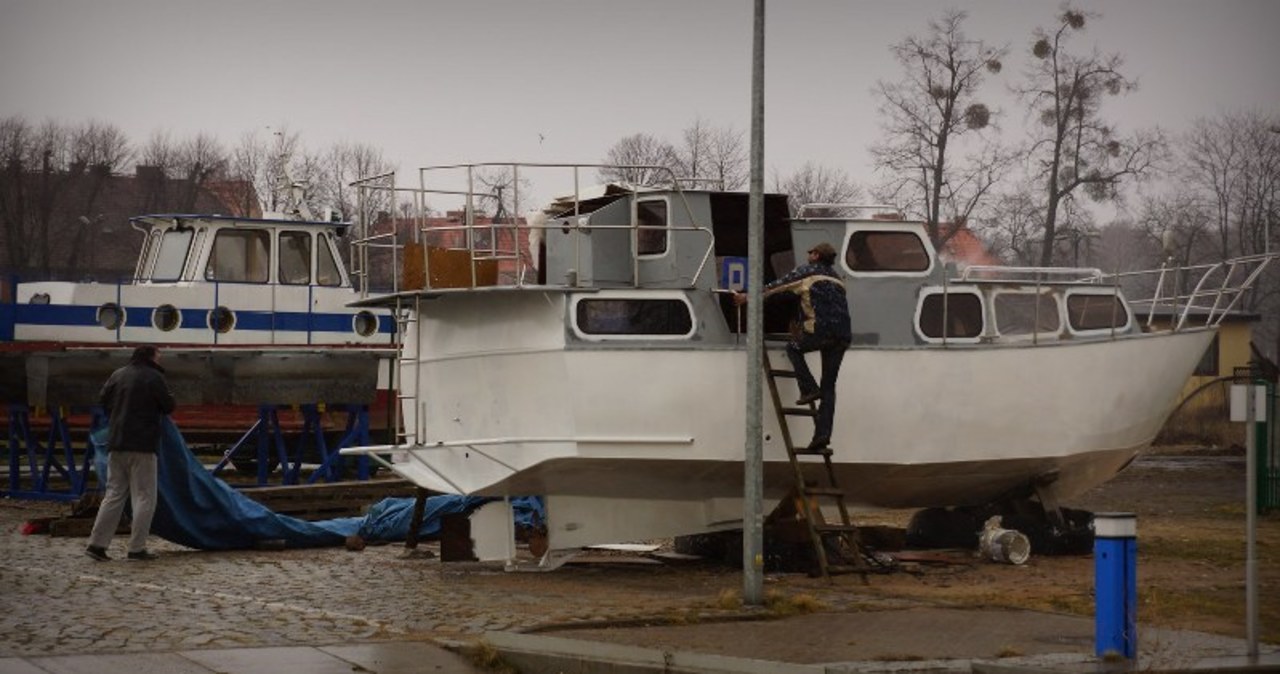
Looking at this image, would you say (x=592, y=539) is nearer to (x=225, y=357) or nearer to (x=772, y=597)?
(x=772, y=597)

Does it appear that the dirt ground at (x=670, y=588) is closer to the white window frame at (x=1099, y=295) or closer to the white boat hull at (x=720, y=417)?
the white boat hull at (x=720, y=417)

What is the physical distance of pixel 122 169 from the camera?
58.6 metres

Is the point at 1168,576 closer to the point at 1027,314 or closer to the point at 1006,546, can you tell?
the point at 1006,546

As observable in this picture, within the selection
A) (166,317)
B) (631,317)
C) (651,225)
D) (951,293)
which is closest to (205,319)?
(166,317)

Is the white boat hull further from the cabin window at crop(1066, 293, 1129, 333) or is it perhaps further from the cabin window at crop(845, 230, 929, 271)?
the cabin window at crop(845, 230, 929, 271)

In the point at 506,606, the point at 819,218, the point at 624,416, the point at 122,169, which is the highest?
the point at 122,169

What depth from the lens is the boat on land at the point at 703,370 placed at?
17.1 meters

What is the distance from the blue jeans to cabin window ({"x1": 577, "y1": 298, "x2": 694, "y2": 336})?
109 cm

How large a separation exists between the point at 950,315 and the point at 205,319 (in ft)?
49.9

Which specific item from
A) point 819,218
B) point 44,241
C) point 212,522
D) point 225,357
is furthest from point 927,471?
point 44,241

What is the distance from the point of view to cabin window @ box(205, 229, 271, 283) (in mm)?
30203

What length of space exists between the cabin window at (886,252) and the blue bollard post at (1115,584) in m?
7.15

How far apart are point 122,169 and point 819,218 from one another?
44098 millimetres

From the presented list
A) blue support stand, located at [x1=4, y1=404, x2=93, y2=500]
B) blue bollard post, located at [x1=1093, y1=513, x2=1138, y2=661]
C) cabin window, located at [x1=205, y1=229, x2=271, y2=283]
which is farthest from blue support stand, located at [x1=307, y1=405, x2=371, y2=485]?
blue bollard post, located at [x1=1093, y1=513, x2=1138, y2=661]
